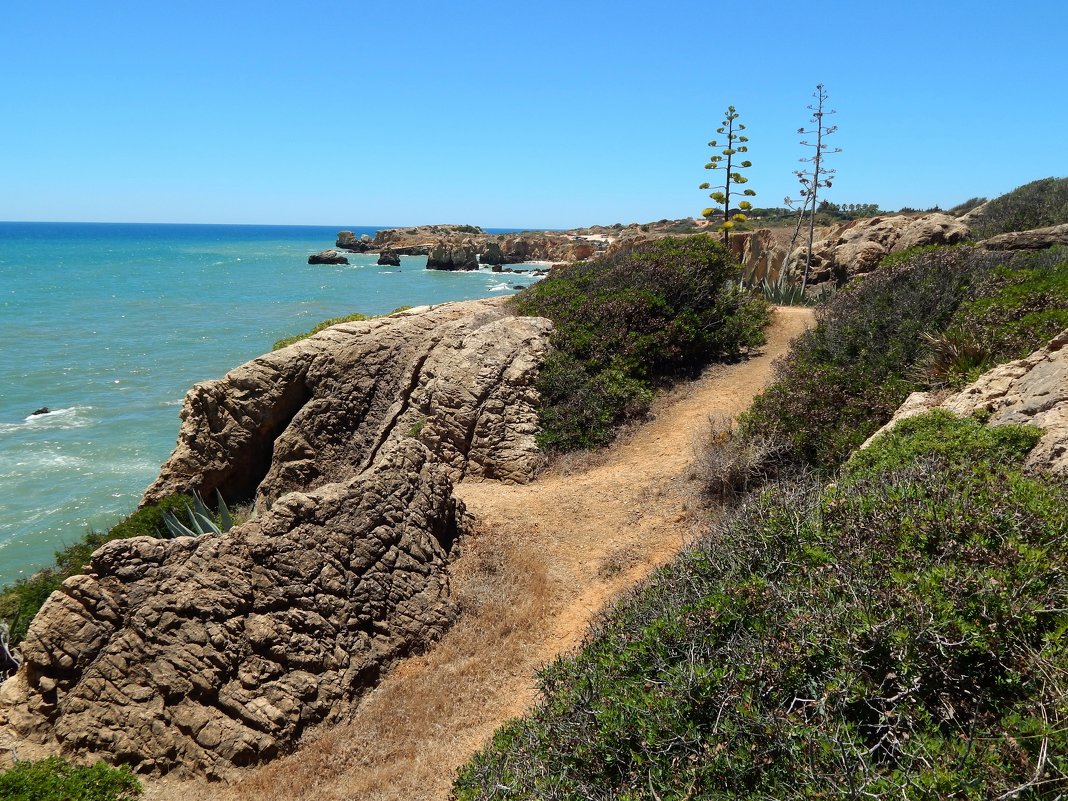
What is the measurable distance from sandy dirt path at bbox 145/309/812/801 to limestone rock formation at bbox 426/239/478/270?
238 ft

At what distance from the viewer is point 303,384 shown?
14516mm

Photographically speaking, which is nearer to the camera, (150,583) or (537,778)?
(537,778)

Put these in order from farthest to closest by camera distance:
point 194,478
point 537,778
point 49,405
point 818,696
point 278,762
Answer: point 49,405, point 194,478, point 278,762, point 537,778, point 818,696

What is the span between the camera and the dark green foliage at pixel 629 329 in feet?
40.7

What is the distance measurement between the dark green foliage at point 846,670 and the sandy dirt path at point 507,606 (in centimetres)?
136

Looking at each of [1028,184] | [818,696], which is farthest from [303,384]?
[1028,184]

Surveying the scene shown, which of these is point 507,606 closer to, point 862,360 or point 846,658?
point 846,658

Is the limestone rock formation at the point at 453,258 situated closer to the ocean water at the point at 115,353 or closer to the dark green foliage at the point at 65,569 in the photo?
the ocean water at the point at 115,353

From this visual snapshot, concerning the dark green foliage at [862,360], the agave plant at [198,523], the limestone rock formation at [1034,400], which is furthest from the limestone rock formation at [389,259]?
the limestone rock formation at [1034,400]

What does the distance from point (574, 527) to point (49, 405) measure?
1065 inches

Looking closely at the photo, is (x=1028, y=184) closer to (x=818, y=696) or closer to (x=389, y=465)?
(x=389, y=465)

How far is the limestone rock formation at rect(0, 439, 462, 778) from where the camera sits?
619cm

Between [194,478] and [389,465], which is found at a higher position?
[389,465]

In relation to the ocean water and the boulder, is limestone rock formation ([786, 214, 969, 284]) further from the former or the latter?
the boulder
